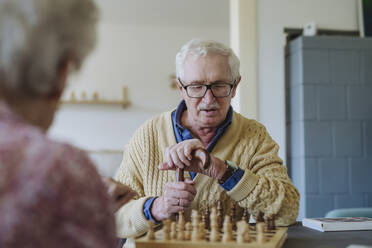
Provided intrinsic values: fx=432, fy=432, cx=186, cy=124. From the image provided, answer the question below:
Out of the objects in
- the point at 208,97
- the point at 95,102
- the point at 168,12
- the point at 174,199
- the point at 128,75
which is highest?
the point at 168,12

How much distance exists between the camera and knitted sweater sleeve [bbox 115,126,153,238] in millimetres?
1378

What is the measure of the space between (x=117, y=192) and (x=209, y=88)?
2.47 feet

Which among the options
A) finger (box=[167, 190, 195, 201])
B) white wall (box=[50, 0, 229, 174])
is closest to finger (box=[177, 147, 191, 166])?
finger (box=[167, 190, 195, 201])

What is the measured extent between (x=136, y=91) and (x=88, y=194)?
5129mm

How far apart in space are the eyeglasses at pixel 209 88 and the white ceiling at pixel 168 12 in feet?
11.1

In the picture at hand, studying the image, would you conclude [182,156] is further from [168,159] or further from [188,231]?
[188,231]

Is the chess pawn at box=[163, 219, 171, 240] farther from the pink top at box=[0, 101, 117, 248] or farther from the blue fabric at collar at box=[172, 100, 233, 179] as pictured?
the blue fabric at collar at box=[172, 100, 233, 179]

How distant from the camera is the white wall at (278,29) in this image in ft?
9.20

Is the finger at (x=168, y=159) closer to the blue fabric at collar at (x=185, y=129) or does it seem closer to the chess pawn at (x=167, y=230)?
the blue fabric at collar at (x=185, y=129)

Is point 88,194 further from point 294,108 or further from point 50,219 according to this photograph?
point 294,108

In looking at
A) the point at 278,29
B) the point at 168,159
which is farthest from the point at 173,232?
the point at 278,29

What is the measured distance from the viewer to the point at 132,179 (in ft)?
5.37

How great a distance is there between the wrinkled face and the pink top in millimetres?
1042

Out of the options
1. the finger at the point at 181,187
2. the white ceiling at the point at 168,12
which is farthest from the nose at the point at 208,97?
the white ceiling at the point at 168,12
